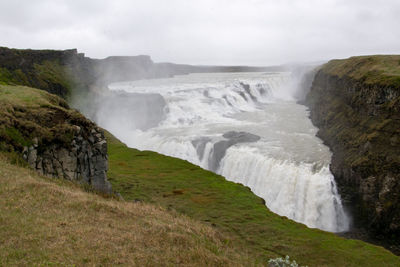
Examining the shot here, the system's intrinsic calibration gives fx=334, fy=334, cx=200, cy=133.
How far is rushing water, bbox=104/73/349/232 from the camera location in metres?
31.5

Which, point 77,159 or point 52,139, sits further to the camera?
point 77,159

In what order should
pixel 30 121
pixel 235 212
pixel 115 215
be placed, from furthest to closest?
pixel 235 212
pixel 30 121
pixel 115 215

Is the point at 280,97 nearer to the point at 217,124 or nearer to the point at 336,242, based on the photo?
the point at 217,124

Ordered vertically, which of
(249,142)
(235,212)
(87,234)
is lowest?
(235,212)

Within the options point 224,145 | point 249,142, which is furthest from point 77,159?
point 249,142

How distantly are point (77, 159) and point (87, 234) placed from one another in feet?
33.3

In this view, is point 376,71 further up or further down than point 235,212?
further up

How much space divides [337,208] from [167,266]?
2533 cm

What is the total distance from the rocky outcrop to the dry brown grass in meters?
3.66

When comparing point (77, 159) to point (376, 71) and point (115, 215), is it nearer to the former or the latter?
point (115, 215)

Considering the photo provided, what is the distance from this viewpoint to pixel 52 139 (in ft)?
58.9

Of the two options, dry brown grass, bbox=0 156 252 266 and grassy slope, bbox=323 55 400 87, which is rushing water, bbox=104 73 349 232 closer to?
grassy slope, bbox=323 55 400 87

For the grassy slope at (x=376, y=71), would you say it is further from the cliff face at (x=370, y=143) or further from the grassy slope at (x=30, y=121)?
the grassy slope at (x=30, y=121)

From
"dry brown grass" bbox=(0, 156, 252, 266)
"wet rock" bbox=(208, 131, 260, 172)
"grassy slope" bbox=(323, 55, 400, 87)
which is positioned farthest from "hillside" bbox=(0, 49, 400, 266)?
"grassy slope" bbox=(323, 55, 400, 87)
